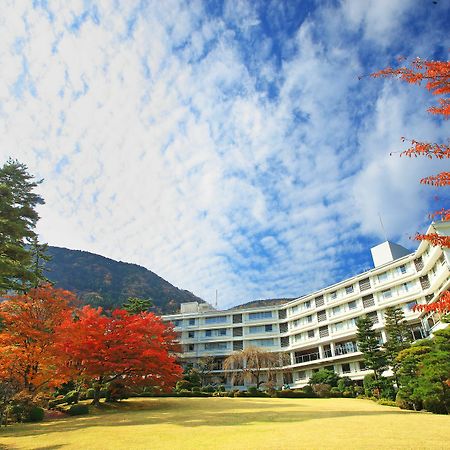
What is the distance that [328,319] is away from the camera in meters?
49.2

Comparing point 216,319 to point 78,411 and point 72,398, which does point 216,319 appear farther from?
point 78,411

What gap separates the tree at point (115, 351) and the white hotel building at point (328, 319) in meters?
23.8

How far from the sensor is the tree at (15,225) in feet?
54.8

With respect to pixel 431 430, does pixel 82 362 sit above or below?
above

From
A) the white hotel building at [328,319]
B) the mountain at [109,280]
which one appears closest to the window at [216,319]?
the white hotel building at [328,319]

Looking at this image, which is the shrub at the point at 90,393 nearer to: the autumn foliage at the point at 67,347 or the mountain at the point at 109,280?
the autumn foliage at the point at 67,347

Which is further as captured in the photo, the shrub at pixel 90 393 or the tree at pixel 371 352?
the tree at pixel 371 352

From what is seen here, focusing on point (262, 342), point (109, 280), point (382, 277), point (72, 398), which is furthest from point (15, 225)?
point (109, 280)

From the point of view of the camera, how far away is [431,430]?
34.2ft

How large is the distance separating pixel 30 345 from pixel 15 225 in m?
7.76

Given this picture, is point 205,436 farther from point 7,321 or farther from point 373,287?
point 373,287

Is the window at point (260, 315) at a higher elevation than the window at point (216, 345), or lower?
higher

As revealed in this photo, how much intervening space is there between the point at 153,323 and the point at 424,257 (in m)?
29.2

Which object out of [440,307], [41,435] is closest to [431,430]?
[440,307]
